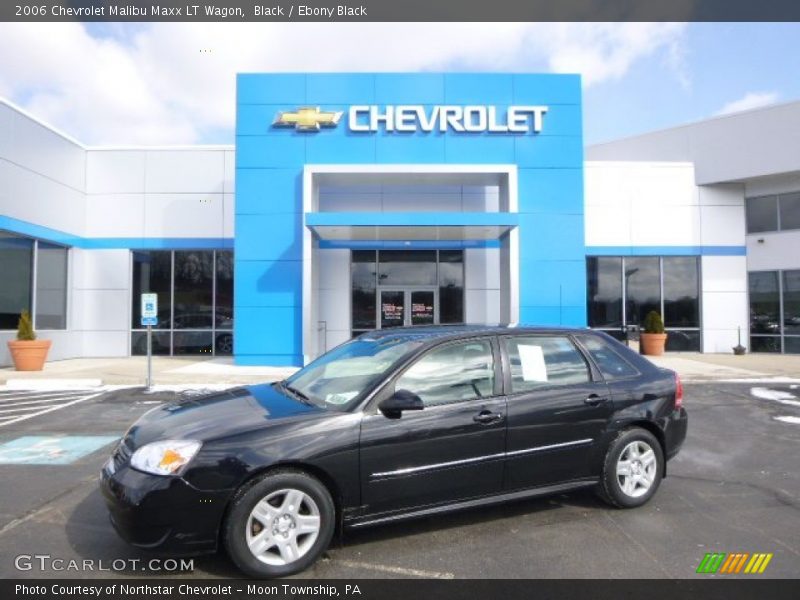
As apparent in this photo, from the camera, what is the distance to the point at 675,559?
3604 mm

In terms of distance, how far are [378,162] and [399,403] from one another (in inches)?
518

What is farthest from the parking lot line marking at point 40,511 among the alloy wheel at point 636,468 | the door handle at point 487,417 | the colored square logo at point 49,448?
the alloy wheel at point 636,468

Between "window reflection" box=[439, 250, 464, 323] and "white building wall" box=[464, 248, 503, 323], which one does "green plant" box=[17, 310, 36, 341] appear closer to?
"window reflection" box=[439, 250, 464, 323]

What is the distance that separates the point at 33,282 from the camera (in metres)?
16.7

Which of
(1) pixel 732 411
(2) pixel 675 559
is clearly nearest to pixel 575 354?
A: (2) pixel 675 559

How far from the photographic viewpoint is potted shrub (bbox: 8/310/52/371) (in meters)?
13.9

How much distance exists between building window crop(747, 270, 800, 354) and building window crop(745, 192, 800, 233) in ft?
5.09

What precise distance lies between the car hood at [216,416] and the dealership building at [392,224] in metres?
10.6

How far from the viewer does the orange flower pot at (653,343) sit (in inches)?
702
